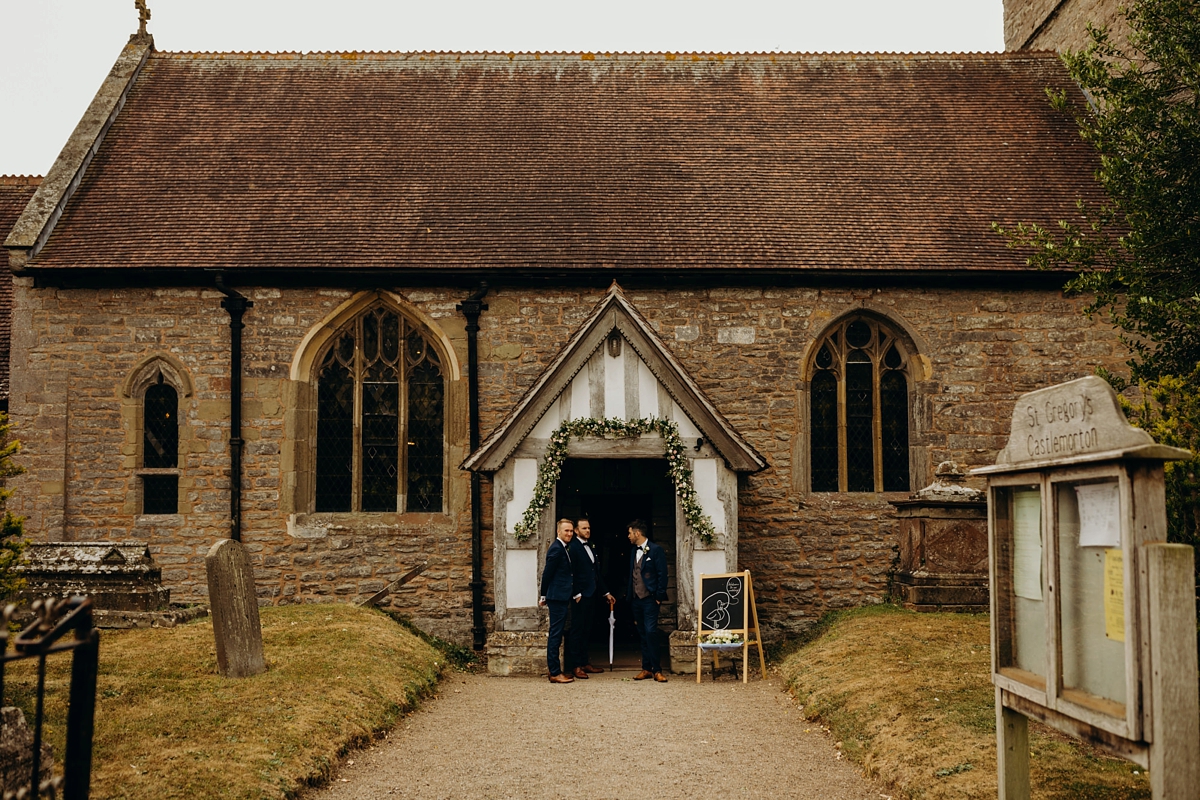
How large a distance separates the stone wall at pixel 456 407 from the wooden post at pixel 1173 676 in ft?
31.3

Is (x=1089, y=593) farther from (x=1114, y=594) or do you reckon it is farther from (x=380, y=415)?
(x=380, y=415)

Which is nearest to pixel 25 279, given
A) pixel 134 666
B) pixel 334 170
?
pixel 334 170

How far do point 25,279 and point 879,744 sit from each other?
13220 mm

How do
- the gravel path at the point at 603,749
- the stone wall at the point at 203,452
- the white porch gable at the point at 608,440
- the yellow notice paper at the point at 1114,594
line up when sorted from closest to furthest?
the yellow notice paper at the point at 1114,594
the gravel path at the point at 603,749
the white porch gable at the point at 608,440
the stone wall at the point at 203,452

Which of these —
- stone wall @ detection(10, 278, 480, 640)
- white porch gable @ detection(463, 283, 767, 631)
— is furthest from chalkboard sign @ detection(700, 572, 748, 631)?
stone wall @ detection(10, 278, 480, 640)

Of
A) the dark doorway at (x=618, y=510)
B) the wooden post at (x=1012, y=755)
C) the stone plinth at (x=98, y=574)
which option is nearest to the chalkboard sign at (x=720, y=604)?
the dark doorway at (x=618, y=510)

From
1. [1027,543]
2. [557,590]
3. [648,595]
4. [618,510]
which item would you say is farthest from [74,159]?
[1027,543]

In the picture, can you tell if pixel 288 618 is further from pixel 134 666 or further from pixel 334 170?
pixel 334 170

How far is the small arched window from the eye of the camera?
14.0 m


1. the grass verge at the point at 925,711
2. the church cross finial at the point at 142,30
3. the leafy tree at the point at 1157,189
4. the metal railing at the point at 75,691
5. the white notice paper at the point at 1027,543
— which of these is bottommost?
the grass verge at the point at 925,711

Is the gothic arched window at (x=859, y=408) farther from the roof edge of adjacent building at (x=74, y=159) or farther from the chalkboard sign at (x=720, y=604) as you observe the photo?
the roof edge of adjacent building at (x=74, y=159)

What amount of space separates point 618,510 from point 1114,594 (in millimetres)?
10490

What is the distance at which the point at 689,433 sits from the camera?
1169 centimetres

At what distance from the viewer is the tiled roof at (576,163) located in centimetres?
1412
